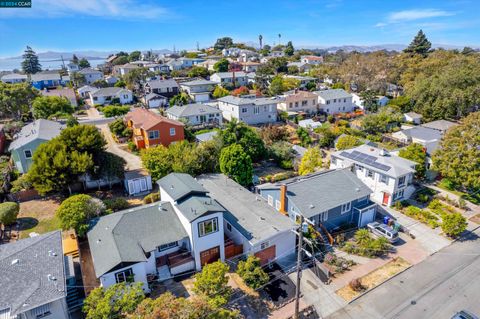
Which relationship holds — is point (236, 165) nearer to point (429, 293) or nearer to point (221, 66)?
point (429, 293)

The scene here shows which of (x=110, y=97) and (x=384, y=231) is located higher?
(x=110, y=97)

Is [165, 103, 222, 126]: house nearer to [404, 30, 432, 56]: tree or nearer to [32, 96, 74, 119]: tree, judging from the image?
[32, 96, 74, 119]: tree

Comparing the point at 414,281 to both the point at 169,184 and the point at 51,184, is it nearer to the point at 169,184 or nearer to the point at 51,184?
the point at 169,184

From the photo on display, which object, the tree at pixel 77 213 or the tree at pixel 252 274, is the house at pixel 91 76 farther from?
the tree at pixel 252 274

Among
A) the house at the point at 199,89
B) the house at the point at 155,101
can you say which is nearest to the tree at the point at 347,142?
the house at the point at 199,89

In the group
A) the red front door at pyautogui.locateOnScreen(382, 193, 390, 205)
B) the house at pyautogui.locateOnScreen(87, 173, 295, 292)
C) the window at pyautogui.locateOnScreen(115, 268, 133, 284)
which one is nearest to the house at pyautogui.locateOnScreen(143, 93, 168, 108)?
the house at pyautogui.locateOnScreen(87, 173, 295, 292)

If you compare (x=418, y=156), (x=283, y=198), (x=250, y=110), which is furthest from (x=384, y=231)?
(x=250, y=110)

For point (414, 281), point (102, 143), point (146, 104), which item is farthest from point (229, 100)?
point (414, 281)
